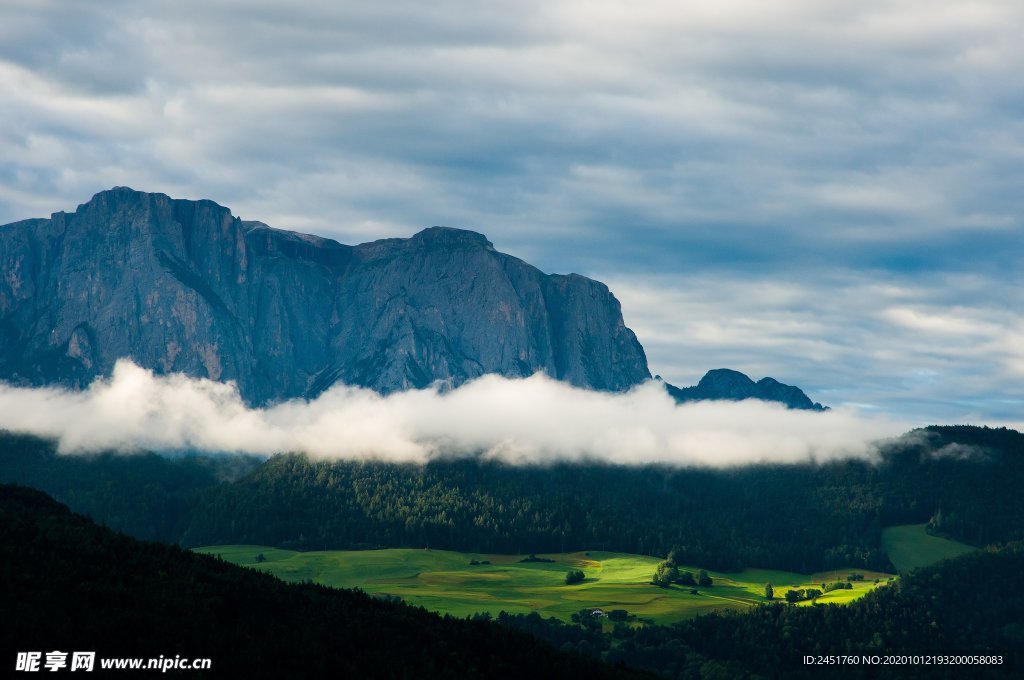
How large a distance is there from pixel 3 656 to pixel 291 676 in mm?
43053

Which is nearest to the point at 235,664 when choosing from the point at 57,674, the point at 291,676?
the point at 291,676

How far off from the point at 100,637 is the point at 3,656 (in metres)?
15.9

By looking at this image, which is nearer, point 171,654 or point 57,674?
point 57,674

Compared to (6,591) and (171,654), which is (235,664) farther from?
(6,591)

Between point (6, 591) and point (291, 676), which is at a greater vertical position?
point (6, 591)

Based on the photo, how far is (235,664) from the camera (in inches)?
7766

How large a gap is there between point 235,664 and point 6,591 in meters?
37.8

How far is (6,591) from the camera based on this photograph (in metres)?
199

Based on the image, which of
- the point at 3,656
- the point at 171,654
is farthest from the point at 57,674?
the point at 171,654

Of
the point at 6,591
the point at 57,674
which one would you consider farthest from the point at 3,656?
the point at 6,591

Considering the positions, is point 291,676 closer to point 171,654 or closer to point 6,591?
point 171,654

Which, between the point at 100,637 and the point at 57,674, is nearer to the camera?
the point at 57,674

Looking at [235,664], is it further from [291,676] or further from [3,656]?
[3,656]

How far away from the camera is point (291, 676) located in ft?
654
